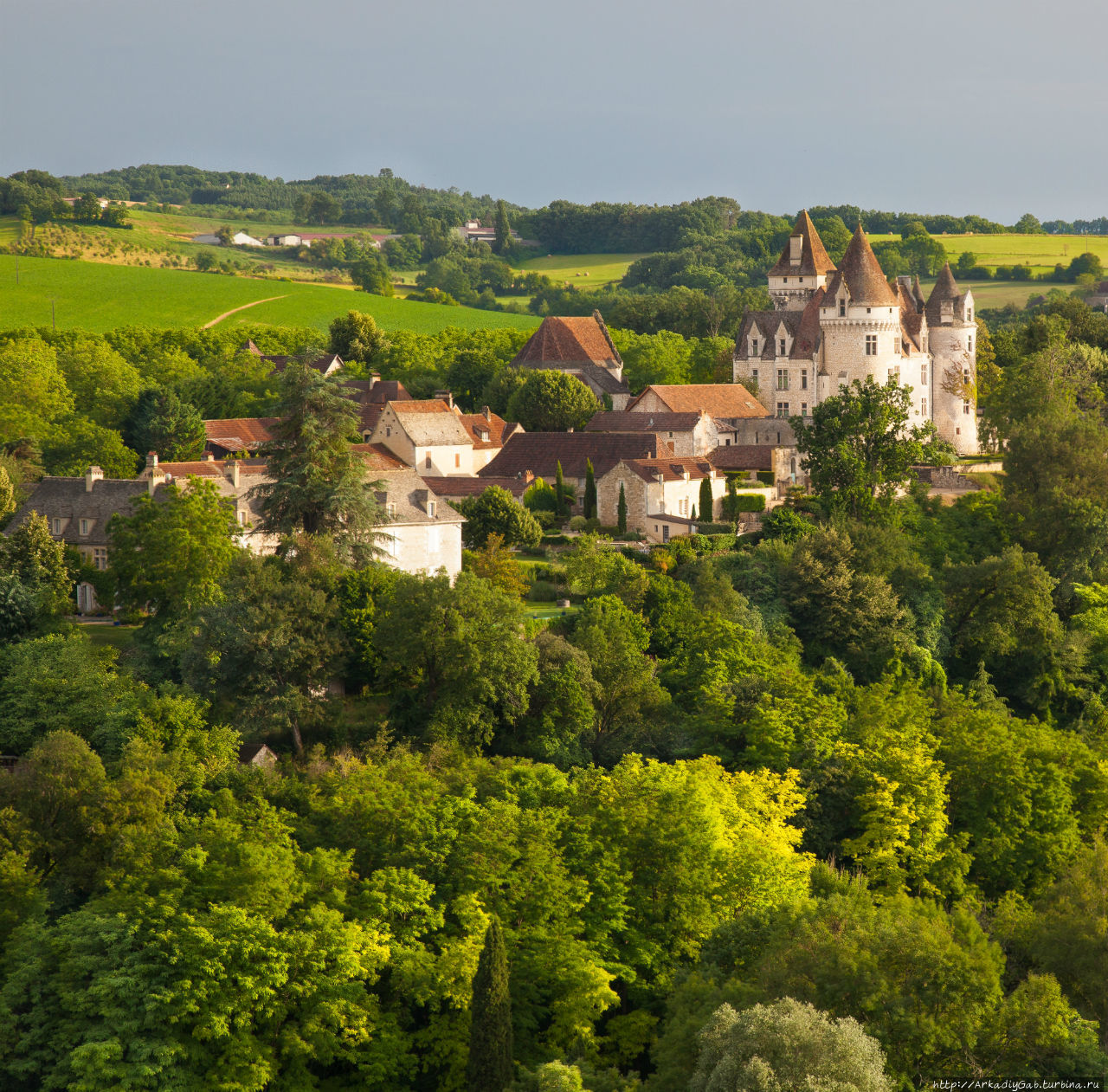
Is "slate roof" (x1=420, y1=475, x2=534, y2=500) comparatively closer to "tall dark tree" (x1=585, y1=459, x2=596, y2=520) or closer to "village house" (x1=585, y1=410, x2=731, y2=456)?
"tall dark tree" (x1=585, y1=459, x2=596, y2=520)

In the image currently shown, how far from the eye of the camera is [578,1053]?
3012 centimetres

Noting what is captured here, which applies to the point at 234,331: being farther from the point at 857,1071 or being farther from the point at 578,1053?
the point at 857,1071

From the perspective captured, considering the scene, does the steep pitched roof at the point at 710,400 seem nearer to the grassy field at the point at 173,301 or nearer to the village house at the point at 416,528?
the village house at the point at 416,528

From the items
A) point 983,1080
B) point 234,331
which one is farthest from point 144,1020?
point 234,331

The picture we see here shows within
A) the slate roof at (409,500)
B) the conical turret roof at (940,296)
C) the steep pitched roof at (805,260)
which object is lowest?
the slate roof at (409,500)

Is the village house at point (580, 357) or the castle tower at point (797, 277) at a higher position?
the castle tower at point (797, 277)

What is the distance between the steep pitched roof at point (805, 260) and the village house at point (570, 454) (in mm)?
17191

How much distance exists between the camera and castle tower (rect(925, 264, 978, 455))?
78688 millimetres

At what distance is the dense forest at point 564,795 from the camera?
94.8 ft

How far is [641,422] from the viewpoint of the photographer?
70562mm

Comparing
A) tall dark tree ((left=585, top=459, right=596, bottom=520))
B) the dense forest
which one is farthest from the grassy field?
tall dark tree ((left=585, top=459, right=596, bottom=520))

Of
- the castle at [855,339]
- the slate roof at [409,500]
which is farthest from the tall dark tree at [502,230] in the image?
the slate roof at [409,500]

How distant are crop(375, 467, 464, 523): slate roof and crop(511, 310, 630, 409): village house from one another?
27459mm

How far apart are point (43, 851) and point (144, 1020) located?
6599 mm
